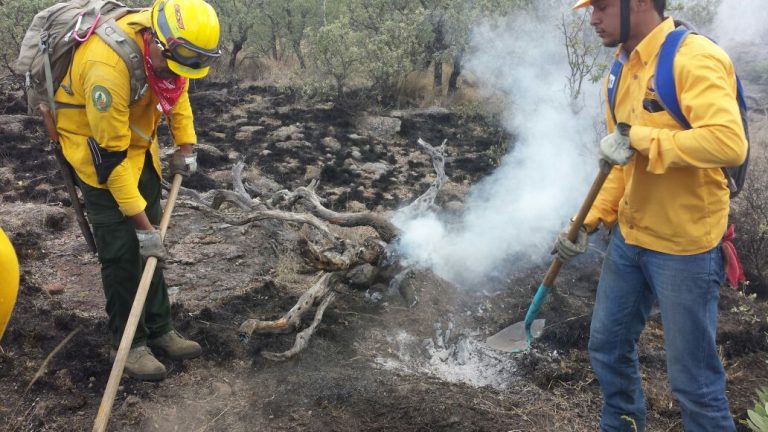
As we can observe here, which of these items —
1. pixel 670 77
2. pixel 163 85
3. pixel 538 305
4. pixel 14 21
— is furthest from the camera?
pixel 14 21

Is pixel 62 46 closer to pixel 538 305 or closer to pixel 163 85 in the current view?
pixel 163 85

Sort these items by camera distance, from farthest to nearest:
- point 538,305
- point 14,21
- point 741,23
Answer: point 741,23 → point 14,21 → point 538,305

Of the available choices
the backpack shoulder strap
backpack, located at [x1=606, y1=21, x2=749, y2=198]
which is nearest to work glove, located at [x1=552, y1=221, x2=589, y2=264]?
backpack, located at [x1=606, y1=21, x2=749, y2=198]

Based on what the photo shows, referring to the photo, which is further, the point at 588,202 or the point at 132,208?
the point at 132,208

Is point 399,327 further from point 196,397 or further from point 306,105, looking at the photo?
point 306,105

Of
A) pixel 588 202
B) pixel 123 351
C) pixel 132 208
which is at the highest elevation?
pixel 588 202

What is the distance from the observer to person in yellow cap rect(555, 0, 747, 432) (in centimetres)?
187

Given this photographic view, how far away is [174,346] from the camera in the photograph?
11.1 feet

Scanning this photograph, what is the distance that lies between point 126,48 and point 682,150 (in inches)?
94.9

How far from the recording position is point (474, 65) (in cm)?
1005

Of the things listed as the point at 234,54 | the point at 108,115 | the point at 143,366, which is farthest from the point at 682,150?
the point at 234,54

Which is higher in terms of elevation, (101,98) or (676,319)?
(101,98)

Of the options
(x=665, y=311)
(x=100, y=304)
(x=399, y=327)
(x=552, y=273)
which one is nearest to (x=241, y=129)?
(x=100, y=304)

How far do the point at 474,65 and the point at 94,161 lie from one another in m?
8.26
